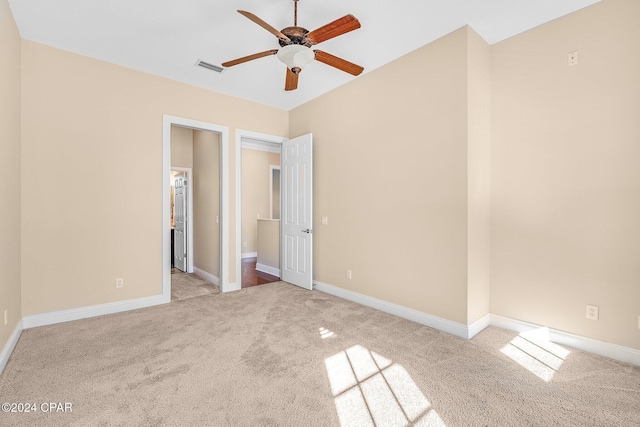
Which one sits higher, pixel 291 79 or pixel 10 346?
pixel 291 79

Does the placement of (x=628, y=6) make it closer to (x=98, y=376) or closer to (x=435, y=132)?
(x=435, y=132)

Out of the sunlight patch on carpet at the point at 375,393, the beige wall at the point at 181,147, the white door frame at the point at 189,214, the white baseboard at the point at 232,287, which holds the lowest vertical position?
the sunlight patch on carpet at the point at 375,393

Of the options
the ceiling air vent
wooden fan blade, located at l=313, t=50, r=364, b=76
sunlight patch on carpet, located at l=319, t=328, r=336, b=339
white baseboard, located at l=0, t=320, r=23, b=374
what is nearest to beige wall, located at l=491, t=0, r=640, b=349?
wooden fan blade, located at l=313, t=50, r=364, b=76

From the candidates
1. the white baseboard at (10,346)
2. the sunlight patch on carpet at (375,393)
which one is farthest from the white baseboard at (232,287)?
the sunlight patch on carpet at (375,393)

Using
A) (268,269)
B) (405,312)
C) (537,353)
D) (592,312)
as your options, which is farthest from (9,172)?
(592,312)

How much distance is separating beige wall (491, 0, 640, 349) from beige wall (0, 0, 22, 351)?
14.2ft

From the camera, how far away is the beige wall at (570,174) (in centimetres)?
237

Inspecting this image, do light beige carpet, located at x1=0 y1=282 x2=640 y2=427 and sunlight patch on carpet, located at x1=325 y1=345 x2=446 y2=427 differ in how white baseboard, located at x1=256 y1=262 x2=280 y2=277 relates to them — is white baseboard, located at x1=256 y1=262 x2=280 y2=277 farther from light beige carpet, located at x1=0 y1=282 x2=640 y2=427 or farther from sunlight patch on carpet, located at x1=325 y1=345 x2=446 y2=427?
sunlight patch on carpet, located at x1=325 y1=345 x2=446 y2=427

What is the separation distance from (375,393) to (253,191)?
641cm

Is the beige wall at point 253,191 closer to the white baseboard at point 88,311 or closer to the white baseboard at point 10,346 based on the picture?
the white baseboard at point 88,311

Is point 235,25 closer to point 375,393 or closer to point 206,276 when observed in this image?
point 375,393

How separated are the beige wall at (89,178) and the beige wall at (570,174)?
396 centimetres

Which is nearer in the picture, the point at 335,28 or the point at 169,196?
the point at 335,28

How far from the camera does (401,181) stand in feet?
11.1
